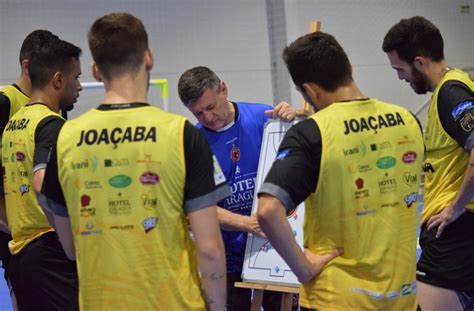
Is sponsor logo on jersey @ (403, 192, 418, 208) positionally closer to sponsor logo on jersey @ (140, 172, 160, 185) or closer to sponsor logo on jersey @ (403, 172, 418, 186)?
sponsor logo on jersey @ (403, 172, 418, 186)

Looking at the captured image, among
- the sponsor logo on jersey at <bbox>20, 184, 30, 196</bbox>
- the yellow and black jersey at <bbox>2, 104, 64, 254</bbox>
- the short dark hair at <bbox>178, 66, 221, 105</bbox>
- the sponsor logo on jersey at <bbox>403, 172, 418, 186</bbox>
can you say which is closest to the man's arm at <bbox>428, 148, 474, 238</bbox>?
the sponsor logo on jersey at <bbox>403, 172, 418, 186</bbox>

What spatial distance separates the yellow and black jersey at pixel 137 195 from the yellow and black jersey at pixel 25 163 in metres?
0.68

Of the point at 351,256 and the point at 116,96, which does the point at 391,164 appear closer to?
the point at 351,256

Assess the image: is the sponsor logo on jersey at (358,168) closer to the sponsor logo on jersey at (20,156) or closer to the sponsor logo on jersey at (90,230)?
the sponsor logo on jersey at (90,230)

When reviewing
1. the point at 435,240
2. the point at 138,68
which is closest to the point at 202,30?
the point at 435,240

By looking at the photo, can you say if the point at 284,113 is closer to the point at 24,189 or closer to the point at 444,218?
the point at 444,218

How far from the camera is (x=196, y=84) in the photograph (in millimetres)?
3211

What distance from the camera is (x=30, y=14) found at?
8570 millimetres

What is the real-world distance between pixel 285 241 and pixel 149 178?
0.46 metres

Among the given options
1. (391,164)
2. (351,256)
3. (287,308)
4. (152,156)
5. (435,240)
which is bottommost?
(287,308)

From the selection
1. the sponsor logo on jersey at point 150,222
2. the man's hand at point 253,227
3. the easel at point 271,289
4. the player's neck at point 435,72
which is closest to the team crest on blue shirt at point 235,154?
the man's hand at point 253,227

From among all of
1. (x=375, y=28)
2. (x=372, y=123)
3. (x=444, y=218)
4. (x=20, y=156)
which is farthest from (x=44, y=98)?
(x=375, y=28)

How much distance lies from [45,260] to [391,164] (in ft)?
5.01

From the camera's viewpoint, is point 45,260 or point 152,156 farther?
point 45,260
